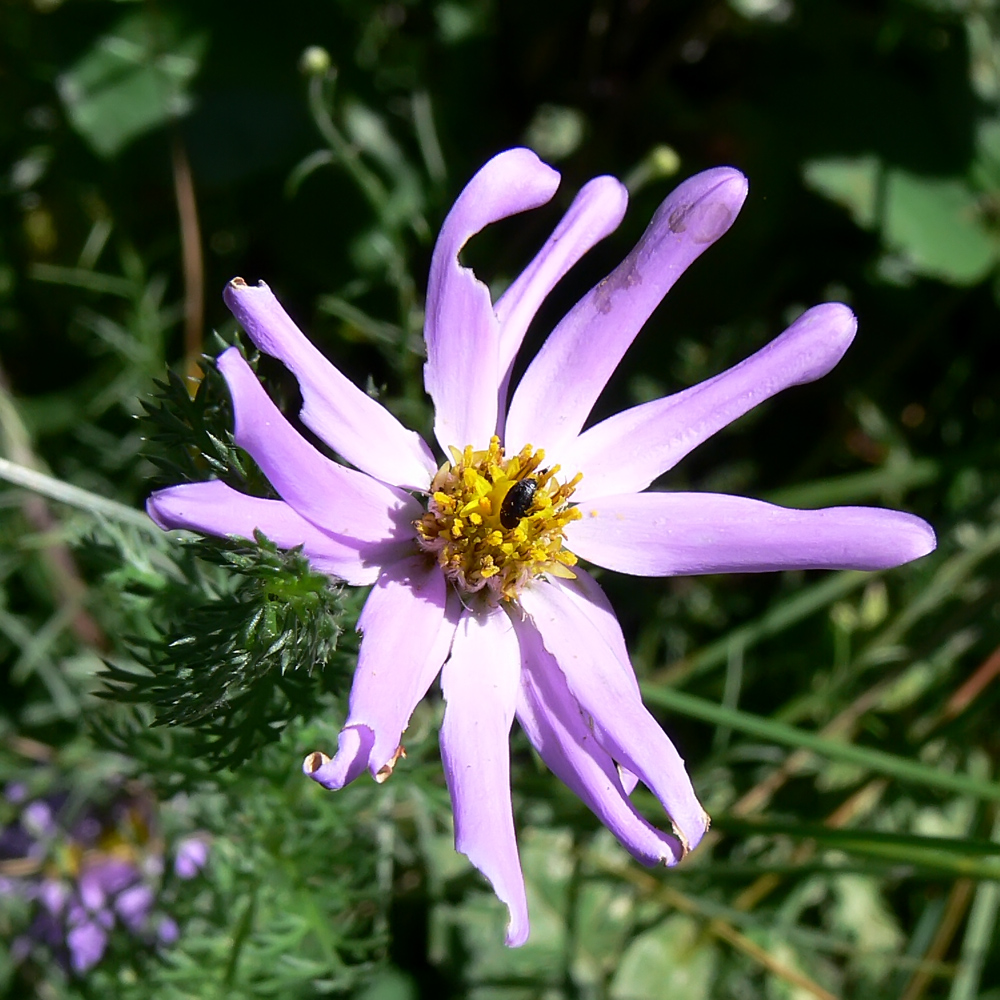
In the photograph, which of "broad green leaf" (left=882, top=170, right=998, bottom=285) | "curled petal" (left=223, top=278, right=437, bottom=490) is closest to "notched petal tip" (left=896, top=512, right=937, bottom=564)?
"curled petal" (left=223, top=278, right=437, bottom=490)

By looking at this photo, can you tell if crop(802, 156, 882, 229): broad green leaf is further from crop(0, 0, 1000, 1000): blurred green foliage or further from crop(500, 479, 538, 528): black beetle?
crop(500, 479, 538, 528): black beetle

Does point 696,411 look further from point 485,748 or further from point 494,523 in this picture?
point 485,748

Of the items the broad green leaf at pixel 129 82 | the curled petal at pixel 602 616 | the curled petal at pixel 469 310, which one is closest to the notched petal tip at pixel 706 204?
the curled petal at pixel 469 310

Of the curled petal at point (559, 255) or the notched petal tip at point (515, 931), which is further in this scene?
the curled petal at point (559, 255)

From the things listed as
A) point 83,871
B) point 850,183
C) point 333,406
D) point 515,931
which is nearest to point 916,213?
point 850,183

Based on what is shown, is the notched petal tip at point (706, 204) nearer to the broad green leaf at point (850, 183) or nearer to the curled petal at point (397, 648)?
the curled petal at point (397, 648)
